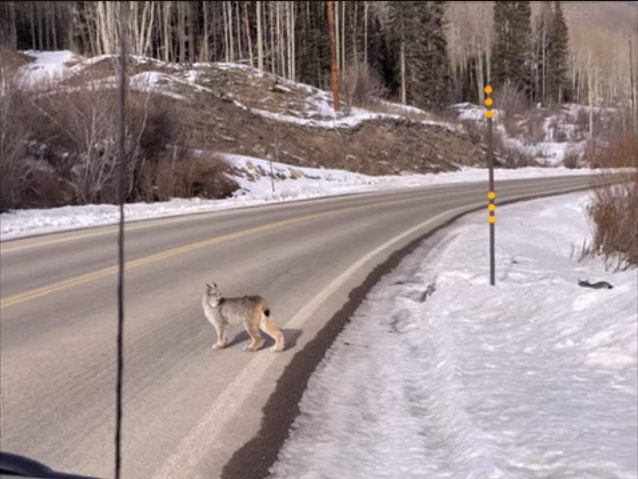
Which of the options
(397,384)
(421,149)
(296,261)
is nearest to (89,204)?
(296,261)

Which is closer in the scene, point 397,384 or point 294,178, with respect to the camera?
point 397,384

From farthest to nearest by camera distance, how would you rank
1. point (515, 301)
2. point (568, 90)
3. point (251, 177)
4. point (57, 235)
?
point (568, 90)
point (251, 177)
point (57, 235)
point (515, 301)

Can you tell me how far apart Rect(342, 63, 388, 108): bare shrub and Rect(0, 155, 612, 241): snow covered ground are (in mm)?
8615

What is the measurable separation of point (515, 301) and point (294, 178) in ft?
83.4

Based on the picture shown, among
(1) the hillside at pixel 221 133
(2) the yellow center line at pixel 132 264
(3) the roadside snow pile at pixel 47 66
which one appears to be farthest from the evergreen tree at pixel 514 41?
(2) the yellow center line at pixel 132 264

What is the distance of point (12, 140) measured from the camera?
65.4 ft

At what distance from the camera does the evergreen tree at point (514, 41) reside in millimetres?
51875

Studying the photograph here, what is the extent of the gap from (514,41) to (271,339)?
49195 millimetres

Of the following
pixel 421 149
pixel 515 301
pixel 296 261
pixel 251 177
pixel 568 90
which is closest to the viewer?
pixel 515 301

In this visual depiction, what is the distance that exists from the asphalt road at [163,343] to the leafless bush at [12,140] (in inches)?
203

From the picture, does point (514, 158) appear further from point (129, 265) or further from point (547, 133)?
point (129, 265)

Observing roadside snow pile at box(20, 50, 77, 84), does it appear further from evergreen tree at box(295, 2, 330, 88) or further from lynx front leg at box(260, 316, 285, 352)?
evergreen tree at box(295, 2, 330, 88)

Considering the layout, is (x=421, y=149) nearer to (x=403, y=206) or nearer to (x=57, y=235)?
(x=403, y=206)

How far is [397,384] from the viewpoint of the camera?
594cm
